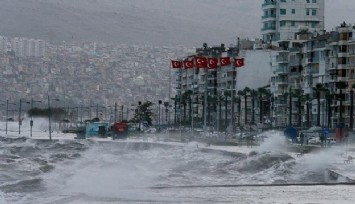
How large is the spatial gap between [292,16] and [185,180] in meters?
120

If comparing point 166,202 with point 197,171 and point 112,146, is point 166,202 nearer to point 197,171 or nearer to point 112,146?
point 197,171

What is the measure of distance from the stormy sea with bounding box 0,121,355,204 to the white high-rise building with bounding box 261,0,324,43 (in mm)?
91446

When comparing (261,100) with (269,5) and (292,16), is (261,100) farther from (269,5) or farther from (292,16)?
(269,5)

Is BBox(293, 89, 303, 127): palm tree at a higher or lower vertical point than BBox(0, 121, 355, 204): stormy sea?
higher

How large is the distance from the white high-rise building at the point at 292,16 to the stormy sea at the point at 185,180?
3600 inches

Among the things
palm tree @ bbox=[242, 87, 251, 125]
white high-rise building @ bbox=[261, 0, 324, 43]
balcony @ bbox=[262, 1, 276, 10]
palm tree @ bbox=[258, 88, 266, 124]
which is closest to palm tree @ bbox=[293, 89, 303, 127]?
palm tree @ bbox=[258, 88, 266, 124]

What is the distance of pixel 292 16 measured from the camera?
162 meters

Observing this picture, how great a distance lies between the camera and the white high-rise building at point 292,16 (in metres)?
162

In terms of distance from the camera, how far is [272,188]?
3444 centimetres

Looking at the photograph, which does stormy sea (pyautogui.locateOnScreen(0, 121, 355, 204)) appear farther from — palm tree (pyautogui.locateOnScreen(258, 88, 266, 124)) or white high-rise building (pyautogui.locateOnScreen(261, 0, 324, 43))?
white high-rise building (pyautogui.locateOnScreen(261, 0, 324, 43))

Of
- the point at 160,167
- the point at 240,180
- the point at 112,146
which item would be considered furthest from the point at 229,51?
the point at 240,180

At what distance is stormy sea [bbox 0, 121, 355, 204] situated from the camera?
31.8 metres

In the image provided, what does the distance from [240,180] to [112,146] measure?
5230 centimetres

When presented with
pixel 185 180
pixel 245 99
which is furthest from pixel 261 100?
pixel 185 180
